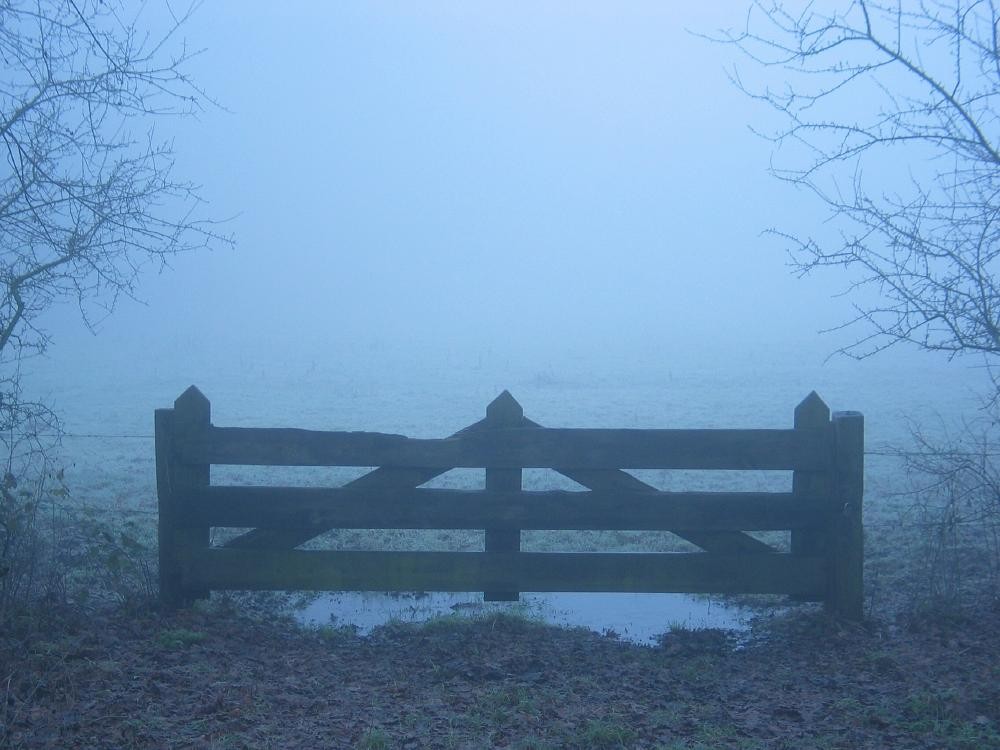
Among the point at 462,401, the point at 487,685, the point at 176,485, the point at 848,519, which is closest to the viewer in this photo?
the point at 487,685

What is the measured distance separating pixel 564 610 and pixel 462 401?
63.2 ft

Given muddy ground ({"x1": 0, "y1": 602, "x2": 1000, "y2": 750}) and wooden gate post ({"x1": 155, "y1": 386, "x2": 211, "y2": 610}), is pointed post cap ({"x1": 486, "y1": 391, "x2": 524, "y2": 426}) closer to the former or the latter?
muddy ground ({"x1": 0, "y1": 602, "x2": 1000, "y2": 750})

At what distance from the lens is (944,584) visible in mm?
7668

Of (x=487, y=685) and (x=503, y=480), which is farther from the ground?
(x=503, y=480)

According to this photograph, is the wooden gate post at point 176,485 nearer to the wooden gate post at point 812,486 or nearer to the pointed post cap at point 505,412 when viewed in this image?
the pointed post cap at point 505,412

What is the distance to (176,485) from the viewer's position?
6.96 m

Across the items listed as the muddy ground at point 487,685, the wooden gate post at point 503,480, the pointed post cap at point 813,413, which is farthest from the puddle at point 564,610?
the pointed post cap at point 813,413

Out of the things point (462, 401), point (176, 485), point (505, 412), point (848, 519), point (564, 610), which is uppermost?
point (462, 401)

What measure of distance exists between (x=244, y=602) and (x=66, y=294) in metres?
2.95

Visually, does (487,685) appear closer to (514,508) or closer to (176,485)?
(514,508)

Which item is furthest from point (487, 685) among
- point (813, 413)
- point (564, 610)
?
point (813, 413)

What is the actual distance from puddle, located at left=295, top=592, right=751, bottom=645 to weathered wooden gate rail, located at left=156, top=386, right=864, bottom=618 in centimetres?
69

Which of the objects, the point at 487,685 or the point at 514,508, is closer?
the point at 487,685

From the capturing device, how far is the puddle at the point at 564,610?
759cm
